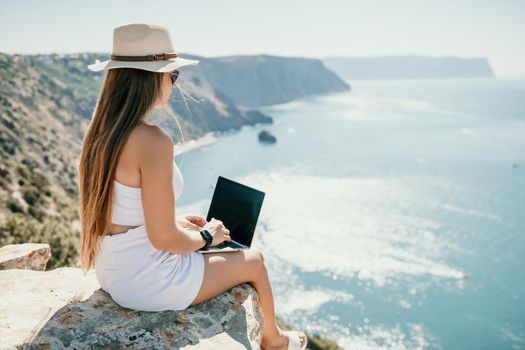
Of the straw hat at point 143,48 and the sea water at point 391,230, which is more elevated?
the straw hat at point 143,48

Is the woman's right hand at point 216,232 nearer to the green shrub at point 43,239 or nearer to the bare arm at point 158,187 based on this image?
the bare arm at point 158,187

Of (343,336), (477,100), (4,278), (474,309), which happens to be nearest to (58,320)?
(4,278)

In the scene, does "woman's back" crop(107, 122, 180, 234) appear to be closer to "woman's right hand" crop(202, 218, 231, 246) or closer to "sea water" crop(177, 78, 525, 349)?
"woman's right hand" crop(202, 218, 231, 246)

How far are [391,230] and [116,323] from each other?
51.2 metres

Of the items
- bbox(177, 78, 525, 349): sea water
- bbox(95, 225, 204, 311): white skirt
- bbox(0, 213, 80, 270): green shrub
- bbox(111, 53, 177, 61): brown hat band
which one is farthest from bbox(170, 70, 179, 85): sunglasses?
bbox(177, 78, 525, 349): sea water

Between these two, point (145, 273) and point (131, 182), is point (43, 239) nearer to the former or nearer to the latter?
point (145, 273)

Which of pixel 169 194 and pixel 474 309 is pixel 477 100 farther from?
pixel 169 194

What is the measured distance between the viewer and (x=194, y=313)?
319 centimetres

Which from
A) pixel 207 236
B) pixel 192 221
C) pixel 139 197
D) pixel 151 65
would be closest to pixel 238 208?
pixel 192 221

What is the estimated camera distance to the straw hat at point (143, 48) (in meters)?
2.66

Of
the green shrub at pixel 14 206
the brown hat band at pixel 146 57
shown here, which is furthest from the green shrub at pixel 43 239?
the brown hat band at pixel 146 57

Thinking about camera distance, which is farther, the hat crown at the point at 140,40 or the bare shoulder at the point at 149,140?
the hat crown at the point at 140,40

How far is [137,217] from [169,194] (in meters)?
0.40

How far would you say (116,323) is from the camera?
3.04 meters
